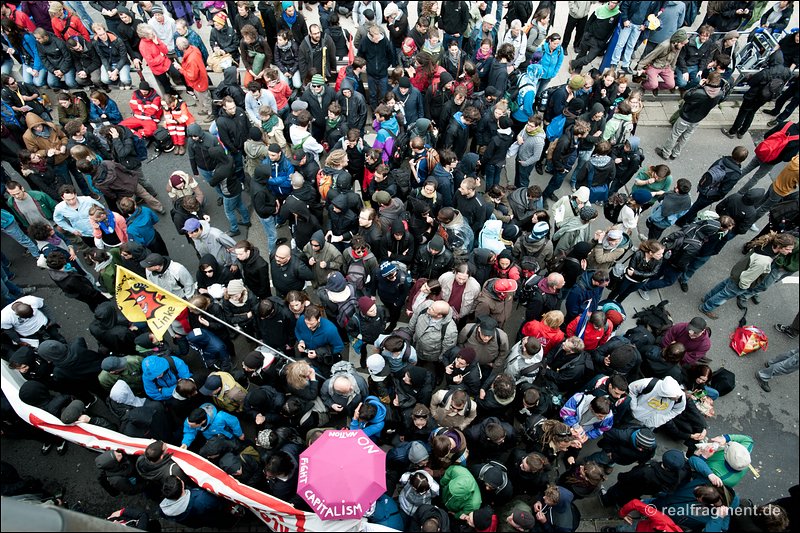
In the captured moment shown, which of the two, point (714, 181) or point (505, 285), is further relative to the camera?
point (714, 181)

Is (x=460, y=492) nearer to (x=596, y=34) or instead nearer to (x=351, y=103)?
(x=351, y=103)

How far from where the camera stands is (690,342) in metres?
6.53

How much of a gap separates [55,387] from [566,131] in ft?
28.4

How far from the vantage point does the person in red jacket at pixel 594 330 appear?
6.50 m

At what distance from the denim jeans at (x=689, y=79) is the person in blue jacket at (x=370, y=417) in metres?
10.2

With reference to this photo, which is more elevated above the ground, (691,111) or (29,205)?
(691,111)

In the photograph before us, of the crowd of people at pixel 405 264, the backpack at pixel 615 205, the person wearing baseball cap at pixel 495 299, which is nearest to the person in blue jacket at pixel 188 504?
the crowd of people at pixel 405 264

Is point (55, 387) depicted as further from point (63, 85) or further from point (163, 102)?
point (63, 85)

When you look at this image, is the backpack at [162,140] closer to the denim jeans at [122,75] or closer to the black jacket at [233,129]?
the denim jeans at [122,75]

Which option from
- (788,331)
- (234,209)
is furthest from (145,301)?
(788,331)

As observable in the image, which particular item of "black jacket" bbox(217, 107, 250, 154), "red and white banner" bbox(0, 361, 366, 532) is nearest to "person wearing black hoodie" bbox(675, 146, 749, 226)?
"red and white banner" bbox(0, 361, 366, 532)

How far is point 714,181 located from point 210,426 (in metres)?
8.41

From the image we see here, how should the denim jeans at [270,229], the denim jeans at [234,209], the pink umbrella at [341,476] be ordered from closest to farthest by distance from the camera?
the pink umbrella at [341,476], the denim jeans at [270,229], the denim jeans at [234,209]

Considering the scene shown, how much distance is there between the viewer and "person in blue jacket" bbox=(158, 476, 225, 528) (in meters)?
4.92
